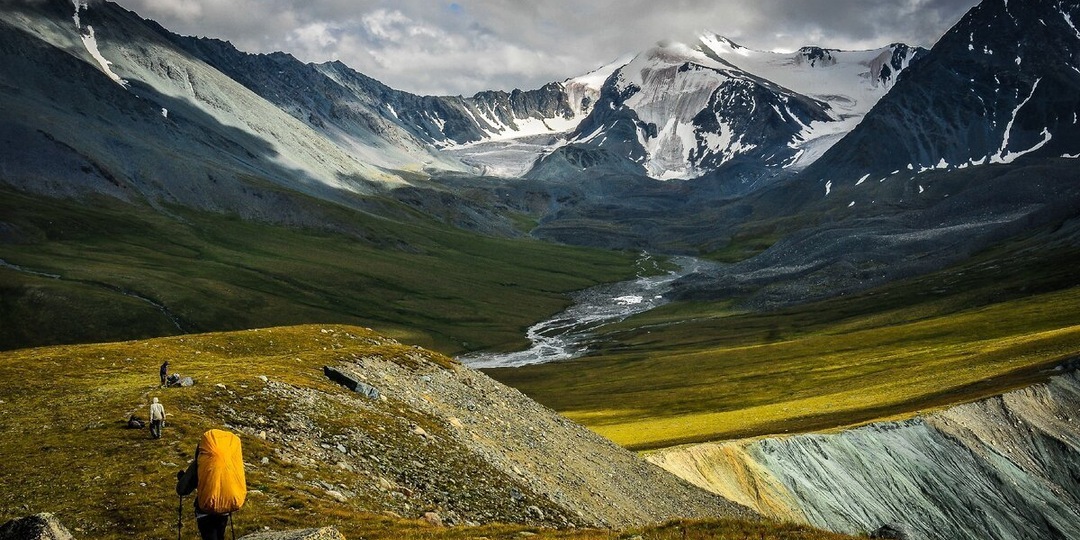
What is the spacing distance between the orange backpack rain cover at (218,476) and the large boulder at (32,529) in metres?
2.83

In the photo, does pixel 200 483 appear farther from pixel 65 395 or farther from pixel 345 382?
pixel 345 382

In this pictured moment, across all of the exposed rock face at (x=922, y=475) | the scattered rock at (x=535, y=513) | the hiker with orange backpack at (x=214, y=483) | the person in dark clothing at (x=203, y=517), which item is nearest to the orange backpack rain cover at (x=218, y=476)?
the hiker with orange backpack at (x=214, y=483)

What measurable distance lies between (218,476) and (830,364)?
119 meters

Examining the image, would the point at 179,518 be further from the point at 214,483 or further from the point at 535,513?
the point at 535,513

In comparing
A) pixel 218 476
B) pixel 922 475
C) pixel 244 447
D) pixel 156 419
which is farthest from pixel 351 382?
pixel 922 475

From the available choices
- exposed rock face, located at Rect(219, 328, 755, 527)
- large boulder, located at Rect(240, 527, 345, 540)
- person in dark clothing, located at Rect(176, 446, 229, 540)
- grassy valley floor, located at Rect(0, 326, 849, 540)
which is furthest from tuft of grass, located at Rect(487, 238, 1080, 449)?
person in dark clothing, located at Rect(176, 446, 229, 540)

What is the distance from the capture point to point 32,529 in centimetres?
1550

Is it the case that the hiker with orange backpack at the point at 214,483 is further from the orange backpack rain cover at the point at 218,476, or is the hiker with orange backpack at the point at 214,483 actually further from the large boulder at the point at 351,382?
the large boulder at the point at 351,382

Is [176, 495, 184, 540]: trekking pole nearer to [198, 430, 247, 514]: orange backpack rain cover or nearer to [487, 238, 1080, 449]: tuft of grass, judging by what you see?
[198, 430, 247, 514]: orange backpack rain cover

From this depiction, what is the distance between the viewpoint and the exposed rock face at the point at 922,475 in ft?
200

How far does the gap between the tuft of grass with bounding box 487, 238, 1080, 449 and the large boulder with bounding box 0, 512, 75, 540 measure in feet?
205

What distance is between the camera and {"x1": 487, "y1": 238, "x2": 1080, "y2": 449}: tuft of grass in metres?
84.6

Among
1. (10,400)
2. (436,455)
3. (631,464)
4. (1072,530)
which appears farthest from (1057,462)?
(10,400)

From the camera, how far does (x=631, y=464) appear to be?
51375mm
